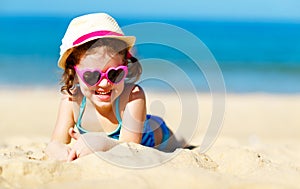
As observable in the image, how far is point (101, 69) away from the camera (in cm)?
312

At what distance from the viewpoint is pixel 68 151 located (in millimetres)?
3084

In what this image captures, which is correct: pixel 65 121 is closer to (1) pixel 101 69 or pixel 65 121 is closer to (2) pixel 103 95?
(2) pixel 103 95

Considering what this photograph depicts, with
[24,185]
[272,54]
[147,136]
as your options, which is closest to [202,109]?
[147,136]

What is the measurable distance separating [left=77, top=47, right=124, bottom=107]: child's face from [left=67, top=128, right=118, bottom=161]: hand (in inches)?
10.8

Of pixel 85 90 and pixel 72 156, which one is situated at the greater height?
pixel 85 90

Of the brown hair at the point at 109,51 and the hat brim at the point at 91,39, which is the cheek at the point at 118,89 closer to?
the brown hair at the point at 109,51

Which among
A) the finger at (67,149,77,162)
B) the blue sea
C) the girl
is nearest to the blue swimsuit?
the girl

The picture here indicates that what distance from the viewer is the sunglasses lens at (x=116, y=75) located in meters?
3.12

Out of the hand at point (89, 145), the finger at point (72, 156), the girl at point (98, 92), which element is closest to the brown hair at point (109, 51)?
the girl at point (98, 92)

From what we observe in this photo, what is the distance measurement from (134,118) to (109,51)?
50cm

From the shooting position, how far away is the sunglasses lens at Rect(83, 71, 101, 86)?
10.2 ft

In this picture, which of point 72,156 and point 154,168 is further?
point 72,156

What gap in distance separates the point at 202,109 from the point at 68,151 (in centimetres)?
471

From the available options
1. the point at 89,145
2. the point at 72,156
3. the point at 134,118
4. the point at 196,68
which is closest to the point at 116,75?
the point at 134,118
